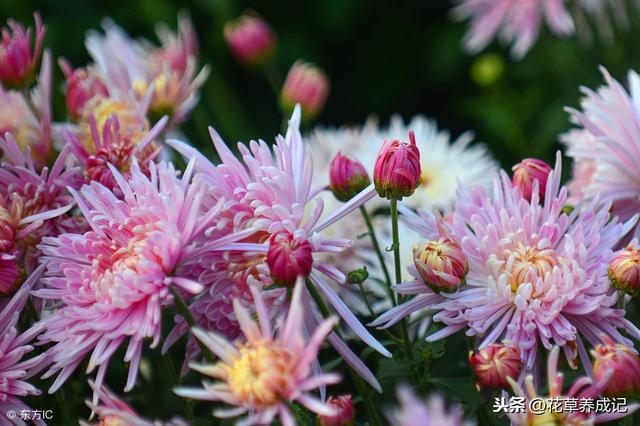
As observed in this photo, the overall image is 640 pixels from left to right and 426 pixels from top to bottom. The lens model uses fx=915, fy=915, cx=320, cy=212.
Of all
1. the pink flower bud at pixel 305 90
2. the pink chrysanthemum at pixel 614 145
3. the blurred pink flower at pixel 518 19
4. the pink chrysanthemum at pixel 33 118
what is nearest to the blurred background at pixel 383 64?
the blurred pink flower at pixel 518 19

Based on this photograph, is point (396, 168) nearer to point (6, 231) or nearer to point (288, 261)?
point (288, 261)

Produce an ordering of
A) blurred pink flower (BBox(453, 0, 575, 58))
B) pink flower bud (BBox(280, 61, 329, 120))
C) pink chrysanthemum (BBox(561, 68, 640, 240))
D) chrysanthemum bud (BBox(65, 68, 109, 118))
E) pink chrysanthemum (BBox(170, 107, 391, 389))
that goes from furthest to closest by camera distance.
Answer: blurred pink flower (BBox(453, 0, 575, 58)), pink flower bud (BBox(280, 61, 329, 120)), chrysanthemum bud (BBox(65, 68, 109, 118)), pink chrysanthemum (BBox(561, 68, 640, 240)), pink chrysanthemum (BBox(170, 107, 391, 389))

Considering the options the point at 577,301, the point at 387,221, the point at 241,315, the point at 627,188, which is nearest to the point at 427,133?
the point at 387,221

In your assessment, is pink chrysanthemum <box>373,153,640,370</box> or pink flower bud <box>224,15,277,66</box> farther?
pink flower bud <box>224,15,277,66</box>

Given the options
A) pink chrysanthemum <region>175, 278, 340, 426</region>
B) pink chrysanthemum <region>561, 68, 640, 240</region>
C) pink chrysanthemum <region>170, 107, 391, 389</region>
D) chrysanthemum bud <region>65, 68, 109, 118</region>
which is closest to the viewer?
pink chrysanthemum <region>175, 278, 340, 426</region>

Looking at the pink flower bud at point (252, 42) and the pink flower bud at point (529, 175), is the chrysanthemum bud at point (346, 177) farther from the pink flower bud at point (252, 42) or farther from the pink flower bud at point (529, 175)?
the pink flower bud at point (252, 42)

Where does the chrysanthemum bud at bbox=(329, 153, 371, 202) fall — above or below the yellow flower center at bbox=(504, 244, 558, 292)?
above

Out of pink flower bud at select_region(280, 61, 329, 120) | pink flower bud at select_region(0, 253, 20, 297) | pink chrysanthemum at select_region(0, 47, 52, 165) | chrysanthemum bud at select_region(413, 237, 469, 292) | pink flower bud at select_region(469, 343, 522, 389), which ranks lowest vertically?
pink flower bud at select_region(469, 343, 522, 389)

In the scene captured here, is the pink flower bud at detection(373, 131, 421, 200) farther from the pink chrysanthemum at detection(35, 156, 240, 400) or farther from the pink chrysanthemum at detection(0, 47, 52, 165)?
the pink chrysanthemum at detection(0, 47, 52, 165)

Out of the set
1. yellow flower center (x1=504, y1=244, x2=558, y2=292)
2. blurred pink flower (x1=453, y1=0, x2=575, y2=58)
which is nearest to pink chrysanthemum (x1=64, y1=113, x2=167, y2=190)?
yellow flower center (x1=504, y1=244, x2=558, y2=292)
